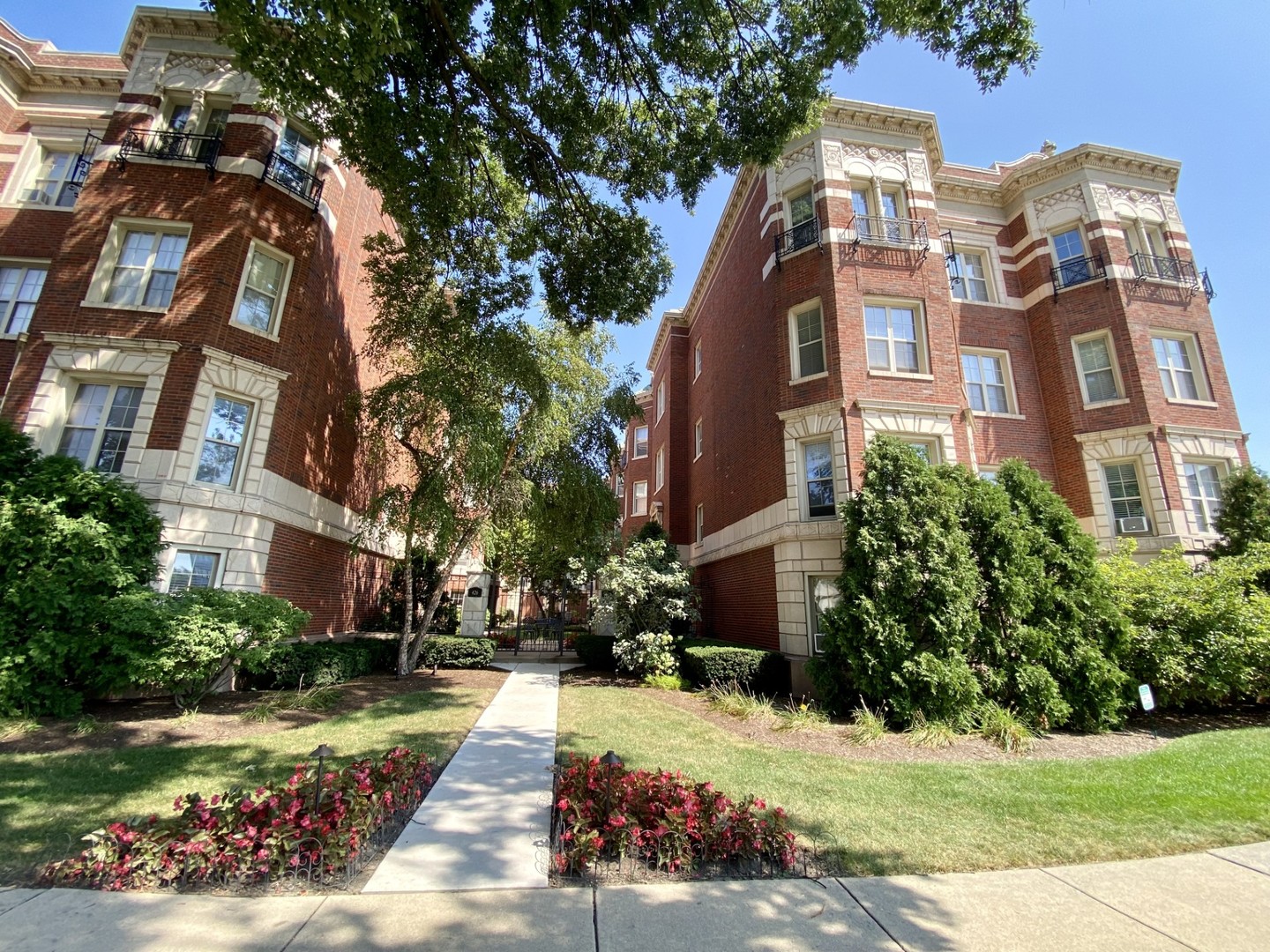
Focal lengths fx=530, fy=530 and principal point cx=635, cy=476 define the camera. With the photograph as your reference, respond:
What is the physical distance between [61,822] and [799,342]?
557 inches

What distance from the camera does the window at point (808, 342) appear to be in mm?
13000

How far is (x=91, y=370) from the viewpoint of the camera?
10320 mm

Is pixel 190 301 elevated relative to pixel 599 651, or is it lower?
elevated

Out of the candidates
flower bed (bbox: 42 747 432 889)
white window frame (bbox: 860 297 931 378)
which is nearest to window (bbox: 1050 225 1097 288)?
white window frame (bbox: 860 297 931 378)

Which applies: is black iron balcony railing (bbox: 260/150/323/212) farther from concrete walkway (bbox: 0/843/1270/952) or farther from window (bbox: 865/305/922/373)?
window (bbox: 865/305/922/373)


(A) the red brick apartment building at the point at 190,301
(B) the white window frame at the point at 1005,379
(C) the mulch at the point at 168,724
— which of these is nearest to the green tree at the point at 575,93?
(A) the red brick apartment building at the point at 190,301

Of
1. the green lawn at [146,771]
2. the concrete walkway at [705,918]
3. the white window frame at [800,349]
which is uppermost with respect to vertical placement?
the white window frame at [800,349]

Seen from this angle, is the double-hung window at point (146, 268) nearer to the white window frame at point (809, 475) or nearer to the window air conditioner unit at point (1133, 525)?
the white window frame at point (809, 475)

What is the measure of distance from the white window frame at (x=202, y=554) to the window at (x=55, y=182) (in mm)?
11021

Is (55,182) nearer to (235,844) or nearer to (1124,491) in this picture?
(235,844)

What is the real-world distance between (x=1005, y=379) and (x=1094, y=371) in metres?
2.09

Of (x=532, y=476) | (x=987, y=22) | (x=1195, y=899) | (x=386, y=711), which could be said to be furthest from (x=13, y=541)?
(x=987, y=22)

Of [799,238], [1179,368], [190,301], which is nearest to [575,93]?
[799,238]

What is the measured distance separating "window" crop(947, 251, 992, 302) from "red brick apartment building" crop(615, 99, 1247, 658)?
61mm
